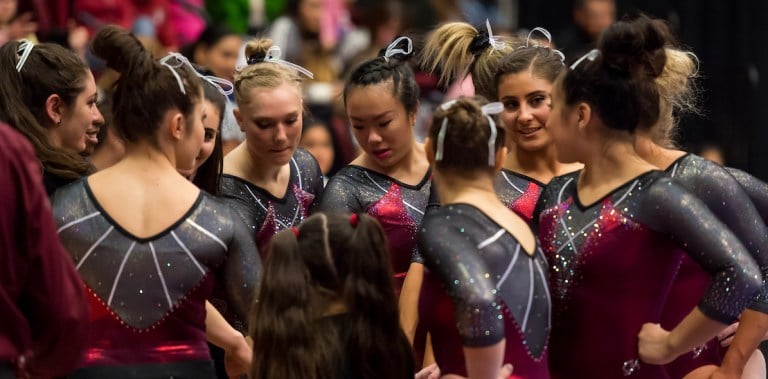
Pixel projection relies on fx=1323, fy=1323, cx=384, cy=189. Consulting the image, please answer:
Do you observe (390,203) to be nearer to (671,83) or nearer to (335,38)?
(671,83)

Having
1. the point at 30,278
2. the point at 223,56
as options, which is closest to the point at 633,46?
the point at 30,278

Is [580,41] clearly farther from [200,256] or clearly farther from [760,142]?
[200,256]

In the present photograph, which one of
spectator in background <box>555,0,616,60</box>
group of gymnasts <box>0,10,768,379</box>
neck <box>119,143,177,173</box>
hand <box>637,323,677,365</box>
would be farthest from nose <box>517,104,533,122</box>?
spectator in background <box>555,0,616,60</box>

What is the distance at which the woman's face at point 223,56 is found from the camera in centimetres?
711

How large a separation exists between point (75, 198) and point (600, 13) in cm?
497

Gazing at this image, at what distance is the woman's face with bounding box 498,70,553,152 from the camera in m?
4.14

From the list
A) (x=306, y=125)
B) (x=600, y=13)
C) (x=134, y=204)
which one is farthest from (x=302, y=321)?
(x=600, y=13)

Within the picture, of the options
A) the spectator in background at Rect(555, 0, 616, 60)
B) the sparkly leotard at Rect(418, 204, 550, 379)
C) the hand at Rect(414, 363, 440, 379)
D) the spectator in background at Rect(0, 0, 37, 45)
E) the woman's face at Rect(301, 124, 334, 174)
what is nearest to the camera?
the sparkly leotard at Rect(418, 204, 550, 379)

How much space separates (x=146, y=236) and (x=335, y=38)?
5.54 metres

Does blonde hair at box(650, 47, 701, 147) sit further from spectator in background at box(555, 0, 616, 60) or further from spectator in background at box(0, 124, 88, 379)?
spectator in background at box(555, 0, 616, 60)

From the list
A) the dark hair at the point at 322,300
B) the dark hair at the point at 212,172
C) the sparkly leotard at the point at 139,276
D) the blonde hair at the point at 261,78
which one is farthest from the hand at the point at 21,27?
the dark hair at the point at 322,300

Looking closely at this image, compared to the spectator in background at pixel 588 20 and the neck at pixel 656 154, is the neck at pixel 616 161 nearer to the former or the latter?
the neck at pixel 656 154

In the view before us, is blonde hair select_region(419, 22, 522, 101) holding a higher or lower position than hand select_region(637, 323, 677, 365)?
higher

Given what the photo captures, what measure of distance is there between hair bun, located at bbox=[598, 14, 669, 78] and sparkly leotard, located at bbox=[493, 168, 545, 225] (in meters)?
0.84
